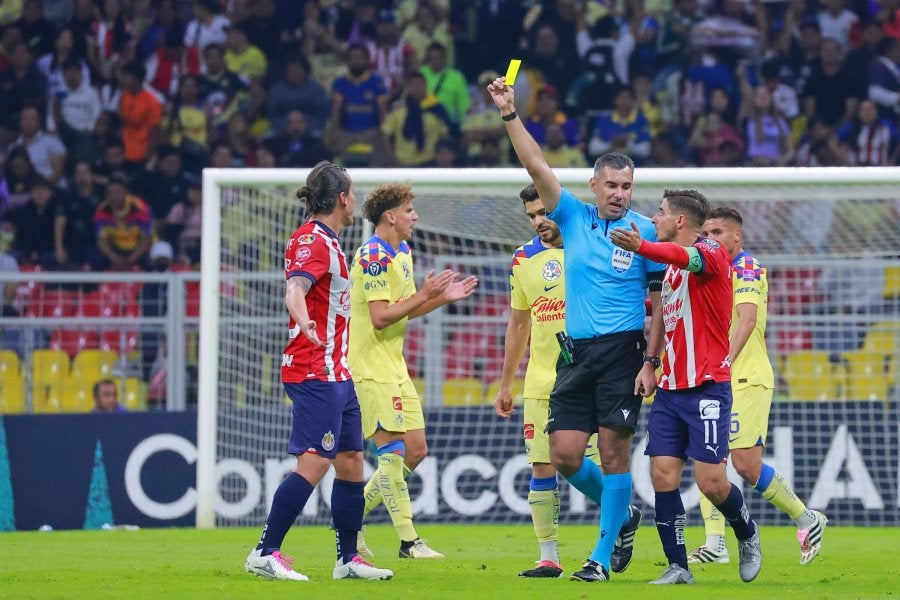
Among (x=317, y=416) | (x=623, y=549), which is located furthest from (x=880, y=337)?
(x=317, y=416)

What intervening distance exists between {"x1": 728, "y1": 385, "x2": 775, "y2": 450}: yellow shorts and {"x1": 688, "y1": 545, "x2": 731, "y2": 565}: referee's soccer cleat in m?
0.68

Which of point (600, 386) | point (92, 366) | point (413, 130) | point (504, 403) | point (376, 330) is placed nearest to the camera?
point (600, 386)

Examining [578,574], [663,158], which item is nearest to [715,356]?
[578,574]

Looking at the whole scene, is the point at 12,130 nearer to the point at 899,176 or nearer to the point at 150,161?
the point at 150,161

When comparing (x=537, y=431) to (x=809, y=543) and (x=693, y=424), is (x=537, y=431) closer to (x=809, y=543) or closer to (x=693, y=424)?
(x=693, y=424)

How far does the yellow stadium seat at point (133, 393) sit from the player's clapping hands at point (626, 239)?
737 centimetres

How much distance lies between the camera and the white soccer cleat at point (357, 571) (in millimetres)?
7230

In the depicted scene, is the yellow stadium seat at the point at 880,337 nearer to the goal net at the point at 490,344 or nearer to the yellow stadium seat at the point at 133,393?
the goal net at the point at 490,344

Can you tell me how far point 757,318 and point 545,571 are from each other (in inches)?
102

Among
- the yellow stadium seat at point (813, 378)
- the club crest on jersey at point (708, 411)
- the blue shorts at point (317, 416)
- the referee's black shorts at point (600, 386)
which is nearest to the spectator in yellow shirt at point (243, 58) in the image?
the yellow stadium seat at point (813, 378)

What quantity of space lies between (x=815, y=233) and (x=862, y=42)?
5.16m

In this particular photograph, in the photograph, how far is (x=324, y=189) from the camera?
24.3 ft

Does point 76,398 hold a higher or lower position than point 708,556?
higher

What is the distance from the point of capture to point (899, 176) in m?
11.3
